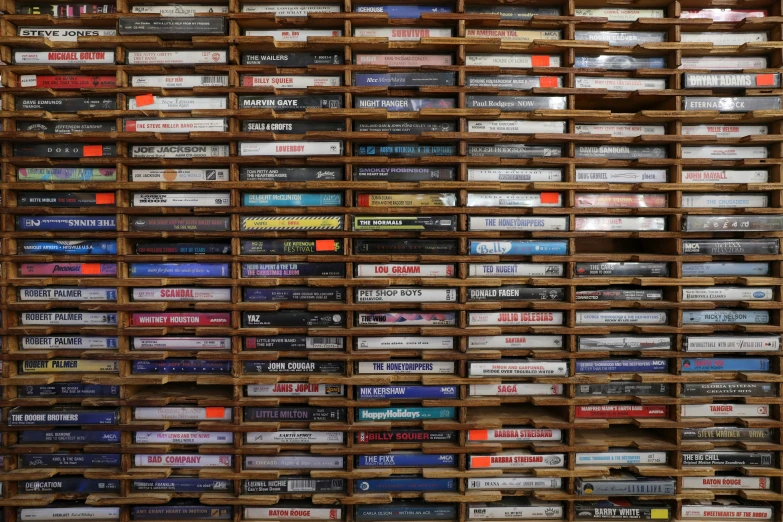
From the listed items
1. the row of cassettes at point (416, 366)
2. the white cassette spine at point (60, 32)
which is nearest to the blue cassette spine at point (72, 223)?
the row of cassettes at point (416, 366)

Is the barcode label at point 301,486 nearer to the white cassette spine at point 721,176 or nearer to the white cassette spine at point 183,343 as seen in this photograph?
the white cassette spine at point 183,343

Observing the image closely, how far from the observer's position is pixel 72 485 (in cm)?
264

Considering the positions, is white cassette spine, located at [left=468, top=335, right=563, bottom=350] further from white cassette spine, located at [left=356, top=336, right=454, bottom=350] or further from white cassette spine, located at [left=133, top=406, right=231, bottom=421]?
white cassette spine, located at [left=133, top=406, right=231, bottom=421]

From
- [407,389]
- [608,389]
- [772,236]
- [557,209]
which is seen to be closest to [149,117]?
A: [407,389]

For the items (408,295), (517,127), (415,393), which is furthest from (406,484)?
(517,127)

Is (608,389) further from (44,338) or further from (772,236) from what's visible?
(44,338)

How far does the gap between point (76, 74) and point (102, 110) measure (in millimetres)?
309

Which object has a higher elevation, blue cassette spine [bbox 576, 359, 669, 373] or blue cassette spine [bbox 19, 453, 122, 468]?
blue cassette spine [bbox 576, 359, 669, 373]

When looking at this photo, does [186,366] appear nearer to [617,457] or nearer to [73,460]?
[73,460]

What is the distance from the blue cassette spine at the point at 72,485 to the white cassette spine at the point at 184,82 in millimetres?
2605

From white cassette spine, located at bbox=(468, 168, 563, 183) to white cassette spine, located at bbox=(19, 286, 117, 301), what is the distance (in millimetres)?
2523

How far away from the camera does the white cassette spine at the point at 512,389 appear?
2672 mm

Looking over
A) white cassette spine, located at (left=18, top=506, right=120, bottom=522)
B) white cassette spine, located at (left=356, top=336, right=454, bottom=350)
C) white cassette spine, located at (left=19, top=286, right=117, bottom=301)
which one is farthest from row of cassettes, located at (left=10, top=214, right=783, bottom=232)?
white cassette spine, located at (left=18, top=506, right=120, bottom=522)

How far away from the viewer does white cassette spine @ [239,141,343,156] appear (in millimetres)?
2650
